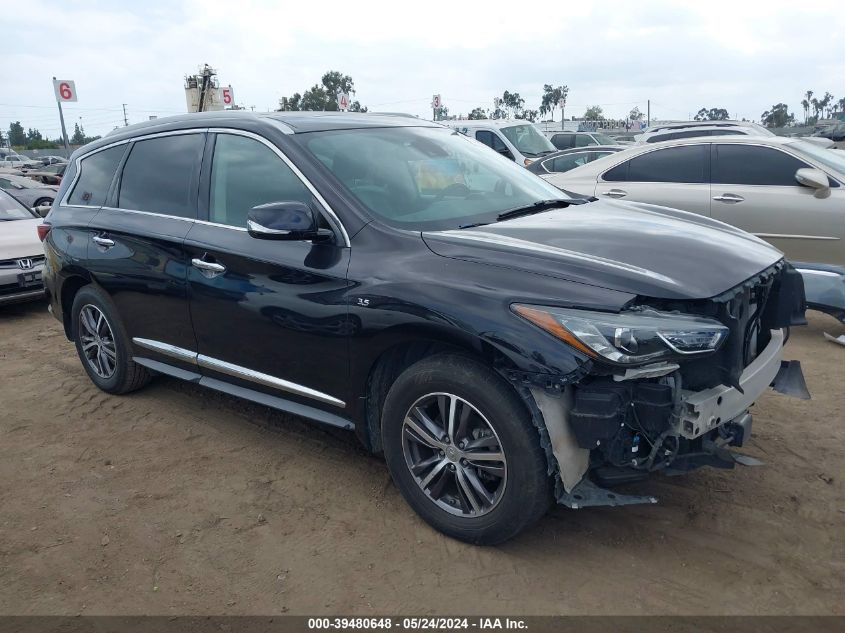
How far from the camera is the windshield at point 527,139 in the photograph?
50.9 feet

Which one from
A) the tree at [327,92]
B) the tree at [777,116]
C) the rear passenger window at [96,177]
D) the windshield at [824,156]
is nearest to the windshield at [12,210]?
the rear passenger window at [96,177]

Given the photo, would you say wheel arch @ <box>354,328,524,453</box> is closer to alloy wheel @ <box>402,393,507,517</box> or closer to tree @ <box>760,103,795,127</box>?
alloy wheel @ <box>402,393,507,517</box>

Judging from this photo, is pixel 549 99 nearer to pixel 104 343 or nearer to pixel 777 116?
pixel 777 116

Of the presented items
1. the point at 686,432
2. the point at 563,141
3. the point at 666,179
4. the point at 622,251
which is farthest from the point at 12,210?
the point at 563,141

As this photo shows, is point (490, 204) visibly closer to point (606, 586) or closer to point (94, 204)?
point (606, 586)

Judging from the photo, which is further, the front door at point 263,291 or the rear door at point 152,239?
the rear door at point 152,239

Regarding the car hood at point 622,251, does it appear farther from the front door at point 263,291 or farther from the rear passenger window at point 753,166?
the rear passenger window at point 753,166

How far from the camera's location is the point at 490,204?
387 centimetres

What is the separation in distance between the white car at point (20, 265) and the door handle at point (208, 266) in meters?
4.56

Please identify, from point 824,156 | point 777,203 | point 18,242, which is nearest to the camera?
point 777,203

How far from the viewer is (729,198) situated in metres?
6.91

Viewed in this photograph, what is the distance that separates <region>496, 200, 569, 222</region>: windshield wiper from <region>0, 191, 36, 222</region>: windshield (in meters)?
7.36

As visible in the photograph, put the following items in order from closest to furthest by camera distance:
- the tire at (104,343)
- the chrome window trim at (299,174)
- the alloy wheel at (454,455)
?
the alloy wheel at (454,455), the chrome window trim at (299,174), the tire at (104,343)

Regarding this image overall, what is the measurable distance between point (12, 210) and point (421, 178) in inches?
287
